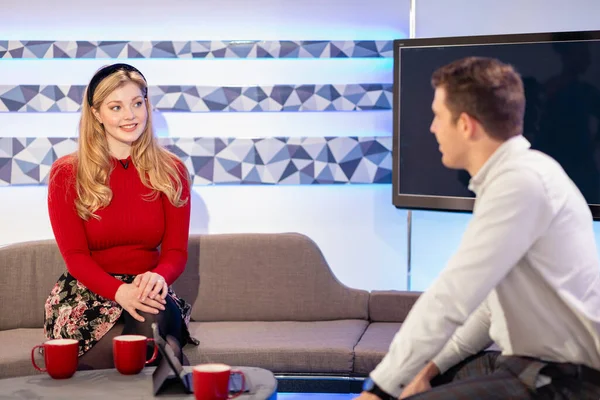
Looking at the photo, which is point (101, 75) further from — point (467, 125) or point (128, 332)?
point (467, 125)

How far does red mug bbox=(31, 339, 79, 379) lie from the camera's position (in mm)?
2598

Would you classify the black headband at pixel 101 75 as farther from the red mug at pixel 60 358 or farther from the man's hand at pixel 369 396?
the man's hand at pixel 369 396

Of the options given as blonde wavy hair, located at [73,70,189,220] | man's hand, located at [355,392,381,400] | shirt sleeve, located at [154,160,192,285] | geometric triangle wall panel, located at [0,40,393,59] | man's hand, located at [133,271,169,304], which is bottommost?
man's hand, located at [355,392,381,400]

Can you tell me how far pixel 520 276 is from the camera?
6.40ft

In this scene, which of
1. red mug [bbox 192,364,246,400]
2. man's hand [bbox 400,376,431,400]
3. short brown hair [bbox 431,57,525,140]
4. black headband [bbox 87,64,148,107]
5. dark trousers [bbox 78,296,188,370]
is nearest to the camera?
short brown hair [bbox 431,57,525,140]

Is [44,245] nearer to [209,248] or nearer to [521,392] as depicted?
[209,248]

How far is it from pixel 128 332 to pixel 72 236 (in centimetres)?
46

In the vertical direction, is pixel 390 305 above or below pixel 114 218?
below

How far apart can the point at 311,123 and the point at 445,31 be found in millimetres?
772

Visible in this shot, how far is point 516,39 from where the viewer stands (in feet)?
12.4

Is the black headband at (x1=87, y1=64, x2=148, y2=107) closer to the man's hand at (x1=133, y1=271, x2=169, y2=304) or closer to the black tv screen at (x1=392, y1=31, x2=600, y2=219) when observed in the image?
the man's hand at (x1=133, y1=271, x2=169, y2=304)

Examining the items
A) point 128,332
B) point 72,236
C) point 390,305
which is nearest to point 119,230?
point 72,236

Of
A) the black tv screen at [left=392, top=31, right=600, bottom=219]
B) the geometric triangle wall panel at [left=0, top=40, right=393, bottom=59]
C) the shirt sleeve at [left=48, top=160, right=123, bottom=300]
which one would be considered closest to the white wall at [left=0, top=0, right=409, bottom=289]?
the geometric triangle wall panel at [left=0, top=40, right=393, bottom=59]

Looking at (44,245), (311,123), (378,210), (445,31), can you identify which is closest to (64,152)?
(44,245)
